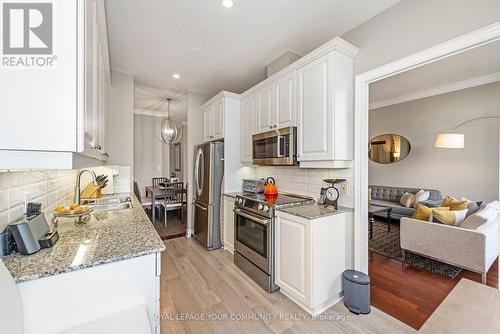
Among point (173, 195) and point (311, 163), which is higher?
point (311, 163)

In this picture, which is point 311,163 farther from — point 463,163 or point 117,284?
point 463,163

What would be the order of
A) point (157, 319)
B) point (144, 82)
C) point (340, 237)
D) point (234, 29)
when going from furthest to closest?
point (144, 82) → point (234, 29) → point (340, 237) → point (157, 319)

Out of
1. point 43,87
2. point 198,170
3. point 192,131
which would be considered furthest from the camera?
point 192,131

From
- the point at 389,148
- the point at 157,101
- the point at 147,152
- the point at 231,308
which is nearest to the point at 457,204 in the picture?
the point at 389,148

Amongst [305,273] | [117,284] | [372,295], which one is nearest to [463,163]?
[372,295]

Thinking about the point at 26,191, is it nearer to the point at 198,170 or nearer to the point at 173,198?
the point at 198,170

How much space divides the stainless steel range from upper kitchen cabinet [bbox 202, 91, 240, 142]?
1259mm

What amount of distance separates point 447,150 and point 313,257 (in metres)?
4.18

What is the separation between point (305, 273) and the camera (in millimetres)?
1863

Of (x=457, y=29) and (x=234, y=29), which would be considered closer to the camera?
(x=457, y=29)

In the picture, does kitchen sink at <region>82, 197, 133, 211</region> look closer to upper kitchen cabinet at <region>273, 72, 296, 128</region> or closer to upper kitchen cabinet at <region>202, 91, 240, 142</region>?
upper kitchen cabinet at <region>202, 91, 240, 142</region>

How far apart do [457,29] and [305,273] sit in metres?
2.15

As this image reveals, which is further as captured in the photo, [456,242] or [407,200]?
[407,200]

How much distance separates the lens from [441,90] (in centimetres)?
A: 414
